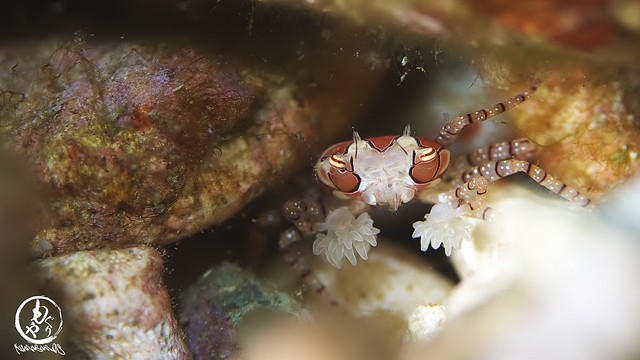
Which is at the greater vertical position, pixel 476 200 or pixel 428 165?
pixel 428 165

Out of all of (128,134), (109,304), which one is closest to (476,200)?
(128,134)

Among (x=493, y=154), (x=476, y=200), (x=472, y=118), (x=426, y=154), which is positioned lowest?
(x=476, y=200)

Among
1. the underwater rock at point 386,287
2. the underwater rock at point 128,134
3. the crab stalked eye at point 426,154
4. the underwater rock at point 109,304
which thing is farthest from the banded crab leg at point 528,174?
the underwater rock at point 109,304

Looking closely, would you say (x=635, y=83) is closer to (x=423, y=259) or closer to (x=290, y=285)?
(x=423, y=259)

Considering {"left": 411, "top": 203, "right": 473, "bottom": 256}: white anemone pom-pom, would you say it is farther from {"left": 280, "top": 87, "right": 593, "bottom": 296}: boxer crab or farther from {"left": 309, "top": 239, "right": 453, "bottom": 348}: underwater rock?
{"left": 309, "top": 239, "right": 453, "bottom": 348}: underwater rock

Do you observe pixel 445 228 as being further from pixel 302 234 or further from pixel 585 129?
pixel 302 234

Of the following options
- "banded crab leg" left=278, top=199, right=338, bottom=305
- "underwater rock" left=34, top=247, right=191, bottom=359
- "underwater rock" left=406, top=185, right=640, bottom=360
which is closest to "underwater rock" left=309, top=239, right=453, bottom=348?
"banded crab leg" left=278, top=199, right=338, bottom=305

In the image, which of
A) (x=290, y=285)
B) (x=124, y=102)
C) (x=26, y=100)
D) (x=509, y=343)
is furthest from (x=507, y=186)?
(x=26, y=100)
